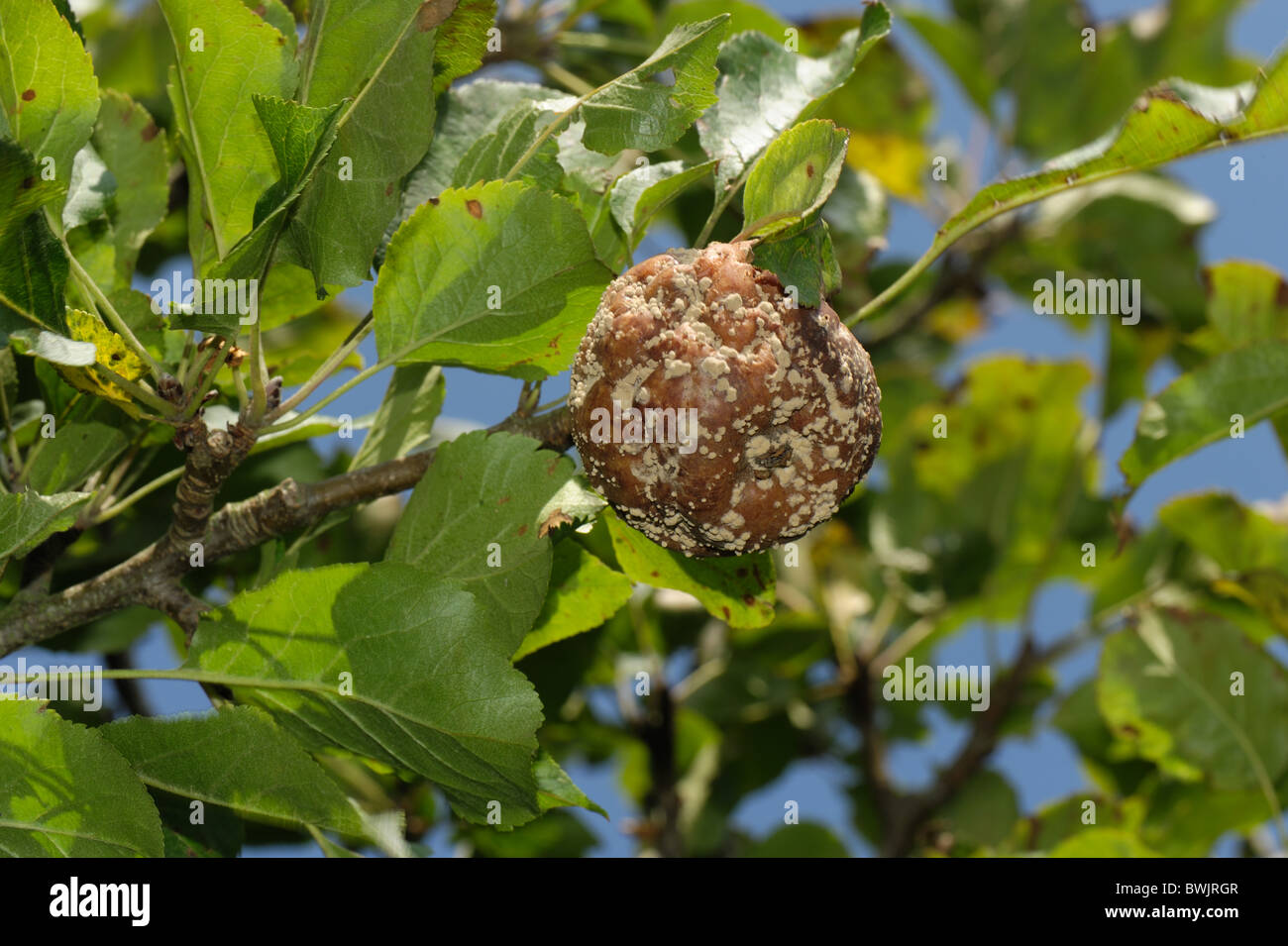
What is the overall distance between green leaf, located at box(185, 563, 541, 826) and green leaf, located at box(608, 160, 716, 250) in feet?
1.27

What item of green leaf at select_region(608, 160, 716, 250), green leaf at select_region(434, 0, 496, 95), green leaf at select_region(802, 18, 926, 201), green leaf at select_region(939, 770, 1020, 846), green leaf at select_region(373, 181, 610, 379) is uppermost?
green leaf at select_region(802, 18, 926, 201)

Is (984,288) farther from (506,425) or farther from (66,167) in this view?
(66,167)

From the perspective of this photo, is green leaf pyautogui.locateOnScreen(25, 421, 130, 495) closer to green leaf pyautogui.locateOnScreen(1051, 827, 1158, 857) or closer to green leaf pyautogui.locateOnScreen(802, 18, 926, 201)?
green leaf pyautogui.locateOnScreen(1051, 827, 1158, 857)

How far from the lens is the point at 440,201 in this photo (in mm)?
1032

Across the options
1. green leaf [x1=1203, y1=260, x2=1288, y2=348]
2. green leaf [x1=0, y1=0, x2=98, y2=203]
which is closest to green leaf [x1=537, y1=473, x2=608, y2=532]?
green leaf [x1=0, y1=0, x2=98, y2=203]

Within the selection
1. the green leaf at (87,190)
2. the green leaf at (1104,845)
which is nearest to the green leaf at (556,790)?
the green leaf at (87,190)

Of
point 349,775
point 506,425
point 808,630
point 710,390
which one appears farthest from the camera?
point 808,630

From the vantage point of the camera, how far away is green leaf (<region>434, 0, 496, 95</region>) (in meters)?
1.06

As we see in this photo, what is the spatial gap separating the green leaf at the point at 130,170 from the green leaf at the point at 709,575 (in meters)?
0.64

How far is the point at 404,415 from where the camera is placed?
129 centimetres

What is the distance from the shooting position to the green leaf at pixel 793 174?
917 mm

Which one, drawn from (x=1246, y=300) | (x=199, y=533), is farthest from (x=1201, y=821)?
(x=199, y=533)

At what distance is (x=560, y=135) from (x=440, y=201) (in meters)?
0.23

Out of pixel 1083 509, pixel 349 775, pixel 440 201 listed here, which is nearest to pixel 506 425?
pixel 440 201
